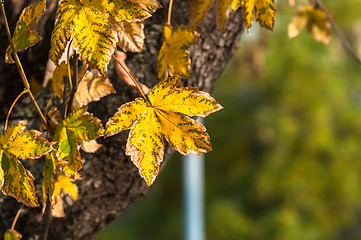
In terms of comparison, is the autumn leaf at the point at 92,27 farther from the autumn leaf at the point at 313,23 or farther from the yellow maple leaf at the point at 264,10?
the autumn leaf at the point at 313,23

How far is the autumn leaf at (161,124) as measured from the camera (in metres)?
0.58

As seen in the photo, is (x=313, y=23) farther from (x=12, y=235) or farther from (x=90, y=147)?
(x=12, y=235)

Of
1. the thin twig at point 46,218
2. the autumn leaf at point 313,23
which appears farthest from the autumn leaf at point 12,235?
the autumn leaf at point 313,23

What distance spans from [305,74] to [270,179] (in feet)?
5.06

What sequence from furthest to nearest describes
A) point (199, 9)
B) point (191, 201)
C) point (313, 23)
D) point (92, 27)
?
1. point (191, 201)
2. point (313, 23)
3. point (199, 9)
4. point (92, 27)

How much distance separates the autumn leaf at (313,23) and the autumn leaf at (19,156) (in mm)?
563

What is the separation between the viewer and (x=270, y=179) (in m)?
7.16

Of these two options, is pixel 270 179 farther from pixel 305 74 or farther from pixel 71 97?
pixel 71 97

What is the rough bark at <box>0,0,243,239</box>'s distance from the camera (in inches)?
31.3

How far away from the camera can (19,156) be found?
2.01 ft

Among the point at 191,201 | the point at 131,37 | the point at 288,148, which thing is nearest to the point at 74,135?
the point at 131,37

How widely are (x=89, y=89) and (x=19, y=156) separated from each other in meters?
0.17

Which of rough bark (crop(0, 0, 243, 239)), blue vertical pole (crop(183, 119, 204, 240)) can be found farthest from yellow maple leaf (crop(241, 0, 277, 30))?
blue vertical pole (crop(183, 119, 204, 240))

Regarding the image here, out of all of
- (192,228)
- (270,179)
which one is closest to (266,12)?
(192,228)
